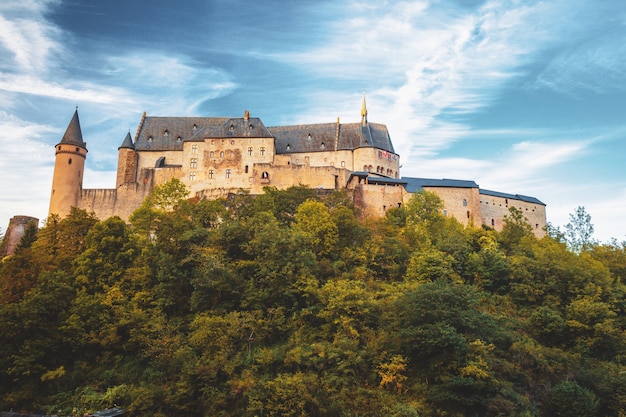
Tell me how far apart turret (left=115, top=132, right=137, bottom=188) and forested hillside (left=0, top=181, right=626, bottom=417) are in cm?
2087

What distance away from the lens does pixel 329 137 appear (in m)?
59.6

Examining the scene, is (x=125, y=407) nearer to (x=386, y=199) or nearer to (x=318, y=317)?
(x=318, y=317)

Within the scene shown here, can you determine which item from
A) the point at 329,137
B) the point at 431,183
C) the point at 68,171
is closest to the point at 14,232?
the point at 68,171

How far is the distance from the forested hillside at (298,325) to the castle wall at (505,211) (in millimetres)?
16389

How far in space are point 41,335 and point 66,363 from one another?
213cm

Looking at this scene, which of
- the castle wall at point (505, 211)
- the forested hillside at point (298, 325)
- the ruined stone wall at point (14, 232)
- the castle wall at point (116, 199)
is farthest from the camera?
the castle wall at point (505, 211)

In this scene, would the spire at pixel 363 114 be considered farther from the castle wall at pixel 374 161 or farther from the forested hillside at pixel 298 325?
the forested hillside at pixel 298 325

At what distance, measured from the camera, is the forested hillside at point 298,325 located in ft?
87.2

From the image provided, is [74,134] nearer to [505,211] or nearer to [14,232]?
[14,232]

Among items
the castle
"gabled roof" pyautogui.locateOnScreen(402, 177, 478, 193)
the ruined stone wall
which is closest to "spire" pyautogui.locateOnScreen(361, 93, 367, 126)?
the castle

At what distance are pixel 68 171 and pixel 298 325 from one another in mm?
34862

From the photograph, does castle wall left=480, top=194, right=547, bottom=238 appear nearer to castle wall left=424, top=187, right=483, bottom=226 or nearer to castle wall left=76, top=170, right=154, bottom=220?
castle wall left=424, top=187, right=483, bottom=226

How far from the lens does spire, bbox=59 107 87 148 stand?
56125 millimetres

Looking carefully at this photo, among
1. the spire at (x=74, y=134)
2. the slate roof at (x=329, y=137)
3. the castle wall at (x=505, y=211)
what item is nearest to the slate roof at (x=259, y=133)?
the slate roof at (x=329, y=137)
